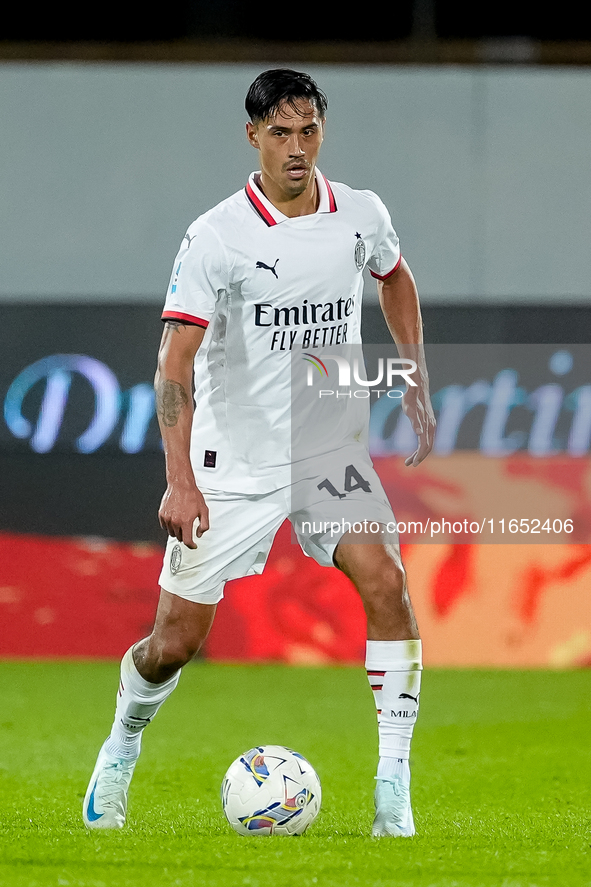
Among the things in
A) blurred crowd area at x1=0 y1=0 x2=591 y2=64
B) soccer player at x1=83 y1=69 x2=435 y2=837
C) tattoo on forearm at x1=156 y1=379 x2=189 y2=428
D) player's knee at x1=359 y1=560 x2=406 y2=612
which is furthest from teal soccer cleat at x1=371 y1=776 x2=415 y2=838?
blurred crowd area at x1=0 y1=0 x2=591 y2=64

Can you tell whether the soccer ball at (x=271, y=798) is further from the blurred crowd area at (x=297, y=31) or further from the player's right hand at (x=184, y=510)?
the blurred crowd area at (x=297, y=31)

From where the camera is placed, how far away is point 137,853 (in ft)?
9.91

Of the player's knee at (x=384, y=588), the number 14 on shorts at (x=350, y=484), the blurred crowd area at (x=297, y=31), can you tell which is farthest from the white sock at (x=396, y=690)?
the blurred crowd area at (x=297, y=31)

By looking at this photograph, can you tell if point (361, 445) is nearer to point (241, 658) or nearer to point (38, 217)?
point (241, 658)

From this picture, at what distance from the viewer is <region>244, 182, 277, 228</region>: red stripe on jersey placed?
11.2ft

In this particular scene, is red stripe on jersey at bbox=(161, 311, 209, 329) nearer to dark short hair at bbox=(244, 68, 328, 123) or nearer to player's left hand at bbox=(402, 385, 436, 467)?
dark short hair at bbox=(244, 68, 328, 123)

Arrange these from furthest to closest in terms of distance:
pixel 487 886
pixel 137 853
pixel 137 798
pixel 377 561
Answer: pixel 137 798, pixel 377 561, pixel 137 853, pixel 487 886

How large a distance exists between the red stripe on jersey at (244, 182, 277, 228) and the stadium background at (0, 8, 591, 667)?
14.2 ft

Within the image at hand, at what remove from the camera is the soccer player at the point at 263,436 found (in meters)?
3.26

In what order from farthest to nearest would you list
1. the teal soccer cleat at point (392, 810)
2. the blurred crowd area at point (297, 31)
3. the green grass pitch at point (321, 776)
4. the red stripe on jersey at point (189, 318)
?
the blurred crowd area at point (297, 31) → the red stripe on jersey at point (189, 318) → the teal soccer cleat at point (392, 810) → the green grass pitch at point (321, 776)

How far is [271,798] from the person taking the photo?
3.20 m

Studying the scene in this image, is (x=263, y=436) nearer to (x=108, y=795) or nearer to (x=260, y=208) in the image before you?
(x=260, y=208)

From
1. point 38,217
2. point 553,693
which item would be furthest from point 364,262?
point 38,217

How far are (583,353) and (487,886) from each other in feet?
18.3
